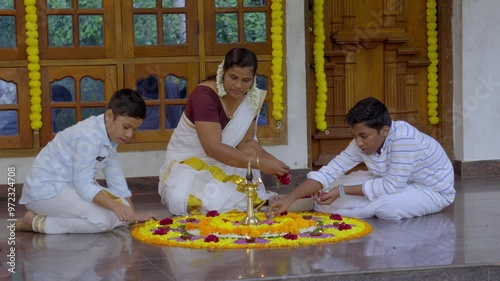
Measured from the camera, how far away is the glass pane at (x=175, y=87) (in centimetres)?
773

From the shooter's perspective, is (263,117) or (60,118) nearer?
(60,118)

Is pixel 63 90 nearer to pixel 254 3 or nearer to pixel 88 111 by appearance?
pixel 88 111

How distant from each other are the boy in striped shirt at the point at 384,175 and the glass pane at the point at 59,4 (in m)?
2.78

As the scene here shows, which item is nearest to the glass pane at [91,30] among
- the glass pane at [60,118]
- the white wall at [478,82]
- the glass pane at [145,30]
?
the glass pane at [145,30]

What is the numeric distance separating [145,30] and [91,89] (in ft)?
2.21

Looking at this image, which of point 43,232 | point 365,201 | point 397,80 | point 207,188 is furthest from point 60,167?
point 397,80

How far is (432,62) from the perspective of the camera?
8.53 meters

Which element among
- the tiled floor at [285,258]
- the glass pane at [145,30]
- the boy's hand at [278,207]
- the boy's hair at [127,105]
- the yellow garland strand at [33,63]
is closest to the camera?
the tiled floor at [285,258]

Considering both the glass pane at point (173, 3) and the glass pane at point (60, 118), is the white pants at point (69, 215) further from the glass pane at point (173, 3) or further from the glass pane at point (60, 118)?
the glass pane at point (173, 3)

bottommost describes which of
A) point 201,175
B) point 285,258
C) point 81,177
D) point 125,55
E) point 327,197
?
point 285,258

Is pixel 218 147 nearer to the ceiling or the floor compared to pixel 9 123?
nearer to the floor

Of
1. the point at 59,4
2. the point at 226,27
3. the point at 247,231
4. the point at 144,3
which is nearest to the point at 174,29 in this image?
the point at 144,3

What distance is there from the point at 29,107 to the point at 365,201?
302 cm

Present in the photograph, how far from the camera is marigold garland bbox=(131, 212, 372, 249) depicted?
505cm
